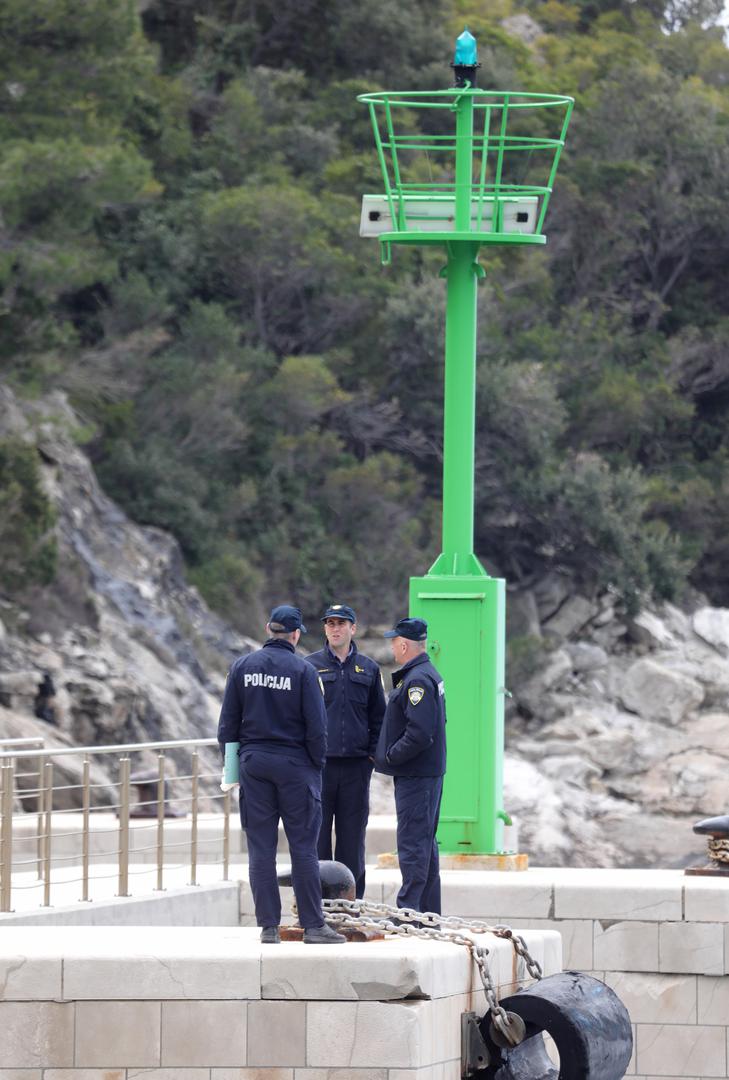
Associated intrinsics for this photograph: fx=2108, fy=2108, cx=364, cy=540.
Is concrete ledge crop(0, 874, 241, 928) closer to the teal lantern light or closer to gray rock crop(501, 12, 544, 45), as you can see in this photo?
the teal lantern light

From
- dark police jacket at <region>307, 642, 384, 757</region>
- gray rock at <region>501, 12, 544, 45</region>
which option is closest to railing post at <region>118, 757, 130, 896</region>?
dark police jacket at <region>307, 642, 384, 757</region>

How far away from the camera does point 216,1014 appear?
7652 mm

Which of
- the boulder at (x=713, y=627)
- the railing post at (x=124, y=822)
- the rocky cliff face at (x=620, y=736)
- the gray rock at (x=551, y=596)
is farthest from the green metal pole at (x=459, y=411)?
the boulder at (x=713, y=627)

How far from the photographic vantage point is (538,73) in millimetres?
47406

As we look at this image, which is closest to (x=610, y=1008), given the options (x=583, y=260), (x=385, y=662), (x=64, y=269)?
(x=64, y=269)

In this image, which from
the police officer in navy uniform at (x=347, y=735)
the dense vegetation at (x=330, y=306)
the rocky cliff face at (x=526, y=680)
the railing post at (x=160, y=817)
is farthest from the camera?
the dense vegetation at (x=330, y=306)

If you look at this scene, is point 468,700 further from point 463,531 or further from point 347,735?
point 347,735

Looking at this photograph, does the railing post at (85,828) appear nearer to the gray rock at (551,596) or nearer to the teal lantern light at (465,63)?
the teal lantern light at (465,63)

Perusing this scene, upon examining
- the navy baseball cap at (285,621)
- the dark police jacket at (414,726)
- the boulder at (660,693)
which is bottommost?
the dark police jacket at (414,726)

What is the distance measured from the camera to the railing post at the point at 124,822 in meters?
10.9

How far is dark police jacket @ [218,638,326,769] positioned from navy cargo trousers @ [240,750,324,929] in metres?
0.06

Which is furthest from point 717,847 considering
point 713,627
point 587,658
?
point 713,627

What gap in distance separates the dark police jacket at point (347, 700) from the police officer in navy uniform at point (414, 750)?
0.72 feet

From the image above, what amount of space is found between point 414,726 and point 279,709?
1.64 metres
